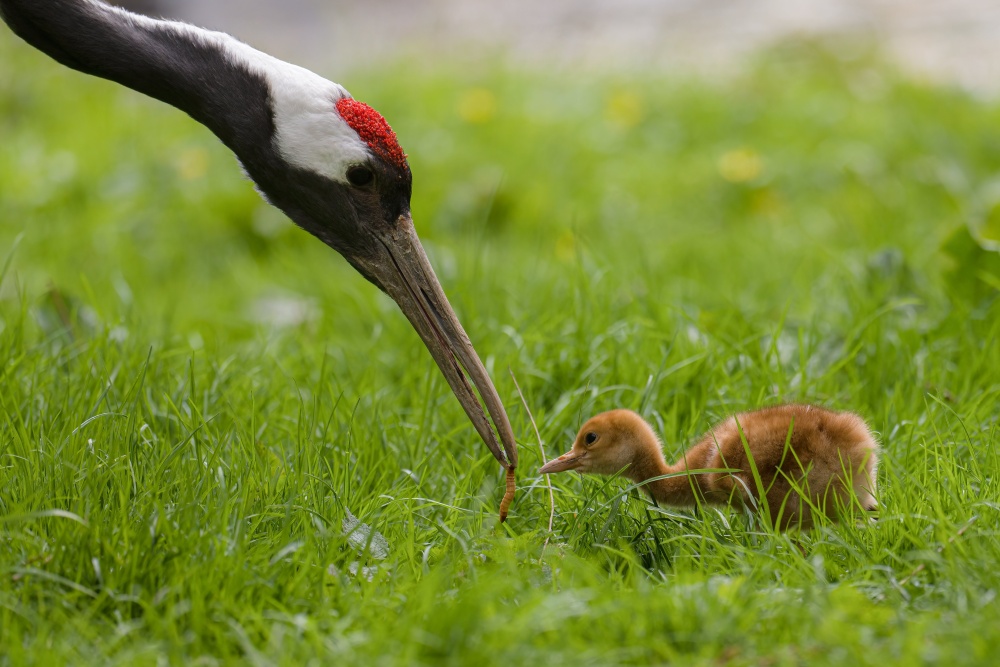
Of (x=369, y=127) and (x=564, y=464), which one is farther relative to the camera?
(x=369, y=127)

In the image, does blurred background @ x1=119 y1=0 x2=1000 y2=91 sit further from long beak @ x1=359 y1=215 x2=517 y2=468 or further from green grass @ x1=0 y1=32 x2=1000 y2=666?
long beak @ x1=359 y1=215 x2=517 y2=468

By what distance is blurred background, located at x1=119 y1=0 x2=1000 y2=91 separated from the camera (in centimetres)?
991

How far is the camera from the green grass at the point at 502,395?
2.45 m

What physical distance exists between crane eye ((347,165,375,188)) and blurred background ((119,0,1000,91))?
255 inches

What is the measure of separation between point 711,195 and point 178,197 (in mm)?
3390

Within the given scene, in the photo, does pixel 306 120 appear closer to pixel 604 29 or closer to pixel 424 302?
pixel 424 302

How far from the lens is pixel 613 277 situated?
15.4ft

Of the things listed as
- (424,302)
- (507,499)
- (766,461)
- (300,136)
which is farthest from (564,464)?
(300,136)

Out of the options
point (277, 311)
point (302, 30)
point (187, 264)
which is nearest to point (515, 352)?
point (277, 311)

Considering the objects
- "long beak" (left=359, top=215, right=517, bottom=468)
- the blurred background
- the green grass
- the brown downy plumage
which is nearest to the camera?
the green grass

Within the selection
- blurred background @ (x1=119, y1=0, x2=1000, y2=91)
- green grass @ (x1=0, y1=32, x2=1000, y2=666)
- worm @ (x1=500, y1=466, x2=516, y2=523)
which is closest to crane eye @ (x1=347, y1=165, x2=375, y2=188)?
green grass @ (x1=0, y1=32, x2=1000, y2=666)

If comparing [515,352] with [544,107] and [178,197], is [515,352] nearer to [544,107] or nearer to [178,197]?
[178,197]

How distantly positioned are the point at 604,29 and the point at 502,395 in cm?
856

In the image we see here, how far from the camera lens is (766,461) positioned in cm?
299
